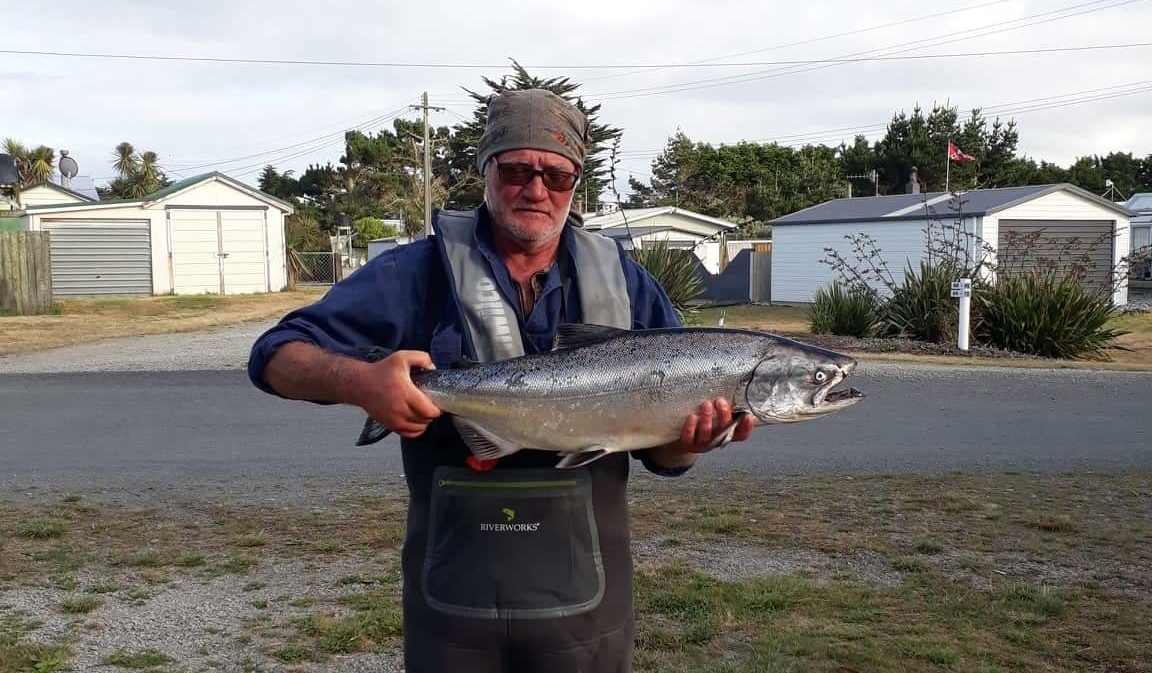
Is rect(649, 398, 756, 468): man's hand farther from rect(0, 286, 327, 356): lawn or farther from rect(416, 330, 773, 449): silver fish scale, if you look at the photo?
rect(0, 286, 327, 356): lawn

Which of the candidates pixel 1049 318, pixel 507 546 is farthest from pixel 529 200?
pixel 1049 318

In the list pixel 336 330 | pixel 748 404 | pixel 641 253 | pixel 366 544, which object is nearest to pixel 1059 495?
pixel 366 544

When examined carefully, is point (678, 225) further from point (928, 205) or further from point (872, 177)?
point (872, 177)

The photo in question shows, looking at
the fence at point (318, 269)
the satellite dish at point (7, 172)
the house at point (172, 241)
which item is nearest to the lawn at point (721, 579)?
the house at point (172, 241)

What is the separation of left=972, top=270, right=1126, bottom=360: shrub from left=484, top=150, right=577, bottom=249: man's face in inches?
675

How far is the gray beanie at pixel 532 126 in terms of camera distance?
108 inches

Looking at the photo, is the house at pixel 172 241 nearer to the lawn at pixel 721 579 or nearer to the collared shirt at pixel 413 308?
the lawn at pixel 721 579

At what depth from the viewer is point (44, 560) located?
618 cm

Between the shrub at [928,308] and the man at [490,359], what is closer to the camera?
the man at [490,359]

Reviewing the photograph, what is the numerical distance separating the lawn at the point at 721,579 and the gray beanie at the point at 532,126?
2633mm

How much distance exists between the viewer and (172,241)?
35.2 metres

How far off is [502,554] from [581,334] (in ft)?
1.88

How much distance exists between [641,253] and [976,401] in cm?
863

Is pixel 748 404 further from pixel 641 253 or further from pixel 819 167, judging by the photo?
pixel 819 167
